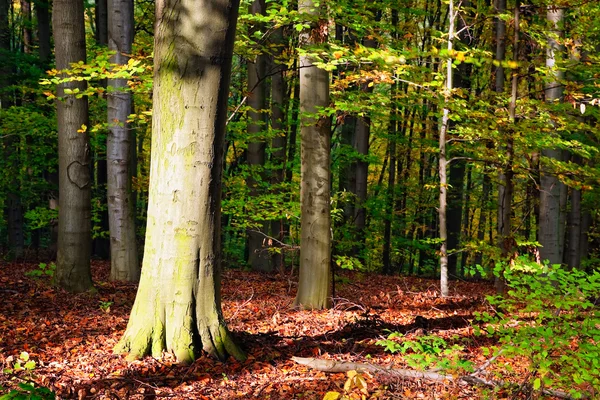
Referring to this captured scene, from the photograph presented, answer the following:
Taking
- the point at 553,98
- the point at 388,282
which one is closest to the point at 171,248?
the point at 553,98

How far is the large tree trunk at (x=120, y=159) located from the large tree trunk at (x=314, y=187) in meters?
3.24

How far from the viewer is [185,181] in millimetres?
4230

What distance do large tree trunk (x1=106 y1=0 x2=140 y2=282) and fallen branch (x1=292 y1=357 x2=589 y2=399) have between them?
5.54m

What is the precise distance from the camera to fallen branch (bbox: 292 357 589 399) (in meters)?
4.47

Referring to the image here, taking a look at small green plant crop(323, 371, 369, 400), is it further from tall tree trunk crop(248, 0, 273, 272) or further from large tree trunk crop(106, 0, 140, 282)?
tall tree trunk crop(248, 0, 273, 272)

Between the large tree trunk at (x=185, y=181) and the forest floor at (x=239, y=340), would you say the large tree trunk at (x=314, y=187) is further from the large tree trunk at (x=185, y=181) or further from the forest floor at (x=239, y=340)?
the large tree trunk at (x=185, y=181)

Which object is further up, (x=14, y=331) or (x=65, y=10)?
(x=65, y=10)

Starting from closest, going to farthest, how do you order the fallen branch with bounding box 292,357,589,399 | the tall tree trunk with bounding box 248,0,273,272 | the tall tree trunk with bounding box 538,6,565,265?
the fallen branch with bounding box 292,357,589,399 → the tall tree trunk with bounding box 538,6,565,265 → the tall tree trunk with bounding box 248,0,273,272

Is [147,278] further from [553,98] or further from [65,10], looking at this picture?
[553,98]

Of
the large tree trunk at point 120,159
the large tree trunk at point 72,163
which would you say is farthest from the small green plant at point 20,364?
the large tree trunk at point 120,159

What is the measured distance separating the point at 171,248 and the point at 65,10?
476cm

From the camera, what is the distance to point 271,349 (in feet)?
17.2

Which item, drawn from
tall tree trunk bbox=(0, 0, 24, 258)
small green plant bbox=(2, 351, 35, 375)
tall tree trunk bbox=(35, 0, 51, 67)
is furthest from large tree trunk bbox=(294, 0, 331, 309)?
tall tree trunk bbox=(35, 0, 51, 67)

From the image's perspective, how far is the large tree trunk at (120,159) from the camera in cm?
865
